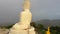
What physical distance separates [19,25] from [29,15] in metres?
0.28

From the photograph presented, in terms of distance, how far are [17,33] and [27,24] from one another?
11.5 inches

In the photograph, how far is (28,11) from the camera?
12.2 feet

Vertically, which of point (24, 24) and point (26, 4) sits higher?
point (26, 4)

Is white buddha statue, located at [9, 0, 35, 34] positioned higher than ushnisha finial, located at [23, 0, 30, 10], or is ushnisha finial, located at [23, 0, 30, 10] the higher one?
ushnisha finial, located at [23, 0, 30, 10]

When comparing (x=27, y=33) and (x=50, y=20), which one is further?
(x=50, y=20)

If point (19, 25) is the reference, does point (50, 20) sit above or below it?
above

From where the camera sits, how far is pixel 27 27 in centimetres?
367

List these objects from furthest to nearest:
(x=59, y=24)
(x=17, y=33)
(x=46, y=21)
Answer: (x=59, y=24) → (x=46, y=21) → (x=17, y=33)

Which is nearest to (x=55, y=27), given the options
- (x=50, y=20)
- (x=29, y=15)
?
(x=50, y=20)

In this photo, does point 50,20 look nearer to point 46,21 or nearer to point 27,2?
point 46,21

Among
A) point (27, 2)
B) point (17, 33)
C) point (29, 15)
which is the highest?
point (27, 2)

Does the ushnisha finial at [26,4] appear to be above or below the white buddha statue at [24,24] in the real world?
above

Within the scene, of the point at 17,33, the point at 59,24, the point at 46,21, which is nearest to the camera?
the point at 17,33

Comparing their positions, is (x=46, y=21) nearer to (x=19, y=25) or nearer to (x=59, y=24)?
(x=59, y=24)
